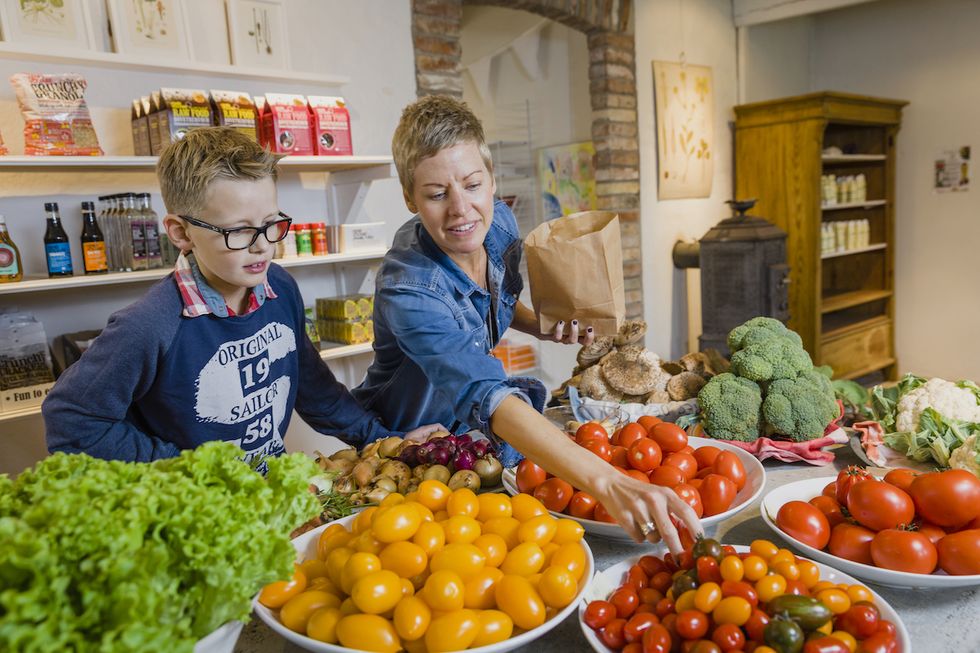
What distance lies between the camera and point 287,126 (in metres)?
2.95

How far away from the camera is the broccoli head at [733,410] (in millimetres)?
1591

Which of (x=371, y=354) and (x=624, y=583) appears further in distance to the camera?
(x=371, y=354)

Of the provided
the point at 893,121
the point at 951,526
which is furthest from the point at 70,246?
the point at 893,121

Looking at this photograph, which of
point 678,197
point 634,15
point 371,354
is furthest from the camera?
point 678,197

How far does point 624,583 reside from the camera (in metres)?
0.99

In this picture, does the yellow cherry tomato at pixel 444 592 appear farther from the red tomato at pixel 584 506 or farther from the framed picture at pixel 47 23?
the framed picture at pixel 47 23

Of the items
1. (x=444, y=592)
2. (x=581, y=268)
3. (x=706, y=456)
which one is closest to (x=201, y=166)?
(x=581, y=268)

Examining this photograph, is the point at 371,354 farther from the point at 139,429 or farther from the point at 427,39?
the point at 139,429

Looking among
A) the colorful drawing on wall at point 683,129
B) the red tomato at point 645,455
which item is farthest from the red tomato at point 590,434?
the colorful drawing on wall at point 683,129

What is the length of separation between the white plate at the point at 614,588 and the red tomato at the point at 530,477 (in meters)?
0.25

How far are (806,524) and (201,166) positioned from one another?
1270 millimetres

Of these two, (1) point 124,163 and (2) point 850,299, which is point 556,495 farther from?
(2) point 850,299

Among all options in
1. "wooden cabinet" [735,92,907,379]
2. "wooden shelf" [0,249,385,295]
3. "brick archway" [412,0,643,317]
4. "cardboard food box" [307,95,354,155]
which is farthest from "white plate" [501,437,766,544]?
"wooden cabinet" [735,92,907,379]

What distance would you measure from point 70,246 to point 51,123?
0.47m
